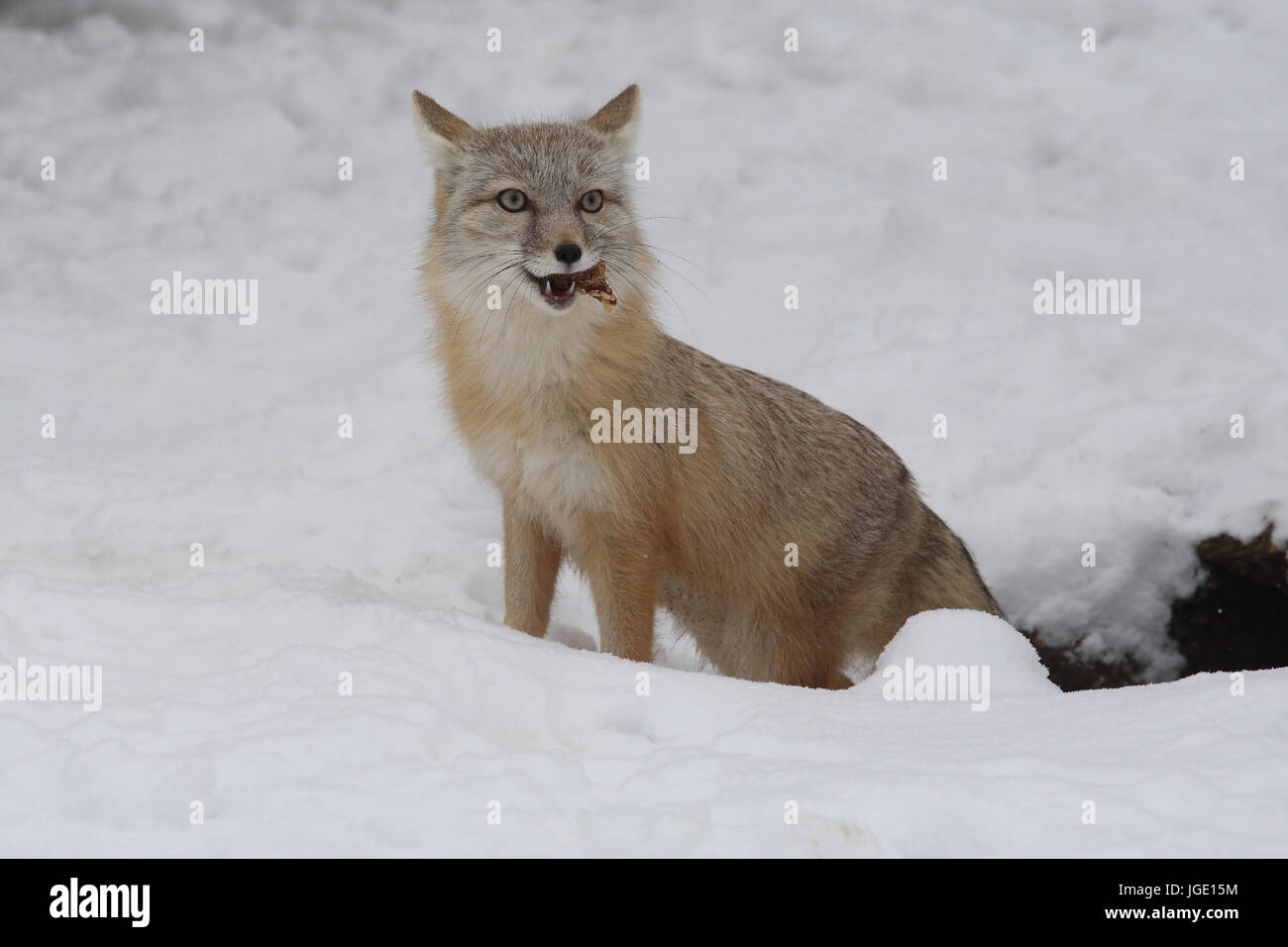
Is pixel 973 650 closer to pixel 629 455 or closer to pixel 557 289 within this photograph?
pixel 629 455

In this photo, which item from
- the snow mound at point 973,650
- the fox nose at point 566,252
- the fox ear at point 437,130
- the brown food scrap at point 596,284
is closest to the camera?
the snow mound at point 973,650

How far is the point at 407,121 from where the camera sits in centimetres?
1070

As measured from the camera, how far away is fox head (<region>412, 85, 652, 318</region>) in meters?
5.23

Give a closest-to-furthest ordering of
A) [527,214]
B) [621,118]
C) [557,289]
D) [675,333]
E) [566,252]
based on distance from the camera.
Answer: [566,252] < [557,289] < [527,214] < [621,118] < [675,333]

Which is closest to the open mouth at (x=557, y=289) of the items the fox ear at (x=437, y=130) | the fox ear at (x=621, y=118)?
the fox ear at (x=437, y=130)

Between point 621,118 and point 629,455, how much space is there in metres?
1.65

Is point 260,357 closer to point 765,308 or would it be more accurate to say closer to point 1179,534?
point 765,308

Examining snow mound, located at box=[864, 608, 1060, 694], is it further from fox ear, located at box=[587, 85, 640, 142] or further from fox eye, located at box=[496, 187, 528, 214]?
fox ear, located at box=[587, 85, 640, 142]

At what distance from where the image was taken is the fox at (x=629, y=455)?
5414mm

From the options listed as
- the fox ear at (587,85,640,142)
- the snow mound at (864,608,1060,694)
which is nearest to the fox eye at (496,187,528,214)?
the fox ear at (587,85,640,142)

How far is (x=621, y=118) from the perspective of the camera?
19.8 feet

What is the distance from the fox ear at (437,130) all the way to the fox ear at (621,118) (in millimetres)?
606

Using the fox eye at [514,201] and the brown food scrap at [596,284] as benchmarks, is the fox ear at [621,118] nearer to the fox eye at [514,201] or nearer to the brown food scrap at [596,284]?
the fox eye at [514,201]

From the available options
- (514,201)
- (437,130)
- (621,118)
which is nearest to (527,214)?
(514,201)
